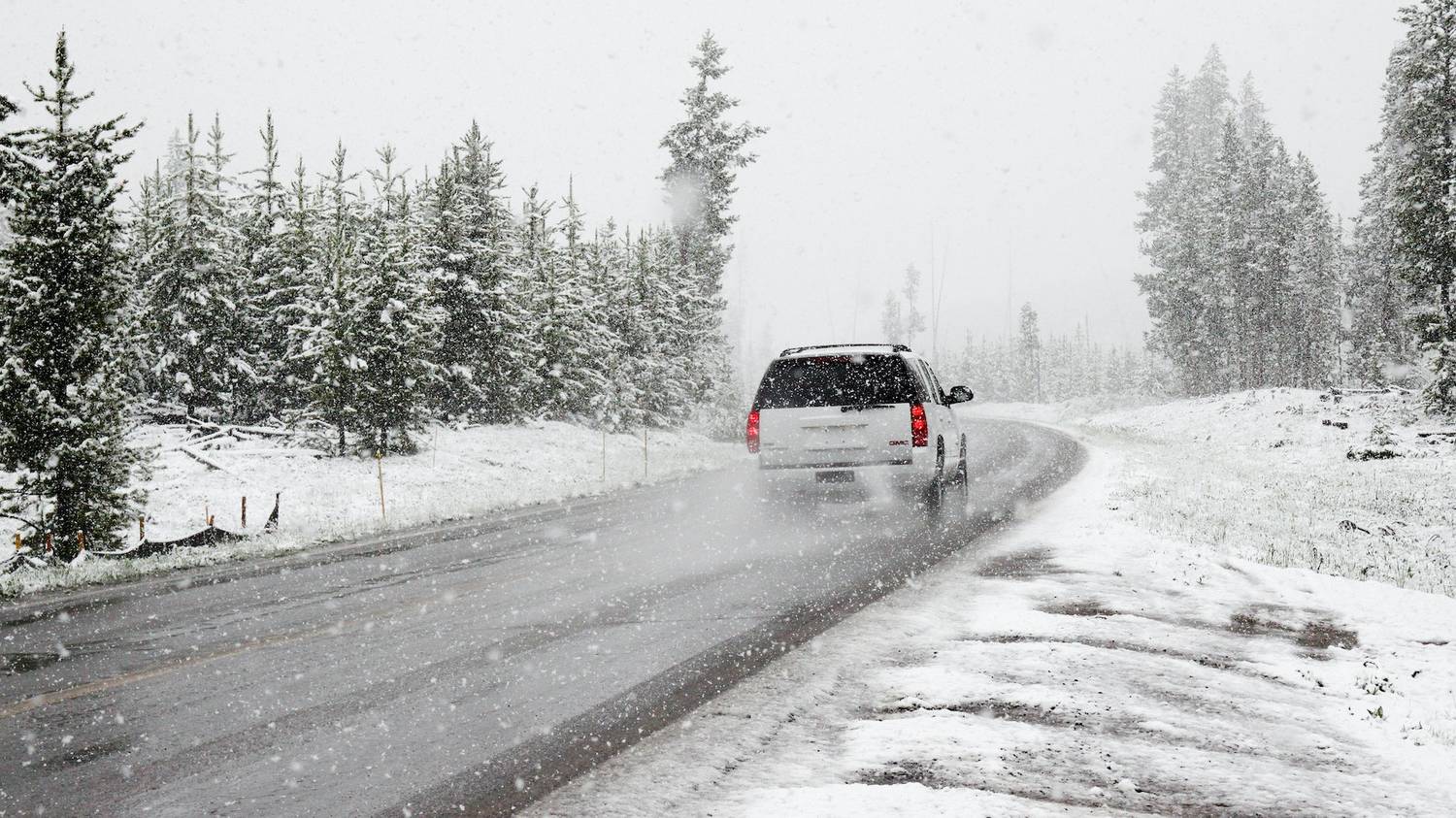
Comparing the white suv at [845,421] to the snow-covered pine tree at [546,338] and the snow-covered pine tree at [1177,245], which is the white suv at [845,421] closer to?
the snow-covered pine tree at [546,338]

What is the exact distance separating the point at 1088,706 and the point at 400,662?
12.6ft

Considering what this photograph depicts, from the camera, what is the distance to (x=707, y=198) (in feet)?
133

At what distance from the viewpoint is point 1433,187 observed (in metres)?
25.6

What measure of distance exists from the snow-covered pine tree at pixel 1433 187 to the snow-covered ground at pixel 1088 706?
23.1m

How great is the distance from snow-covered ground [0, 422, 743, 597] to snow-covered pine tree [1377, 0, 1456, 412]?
2037 cm

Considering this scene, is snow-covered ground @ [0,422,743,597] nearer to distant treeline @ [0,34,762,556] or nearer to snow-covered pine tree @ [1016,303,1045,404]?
distant treeline @ [0,34,762,556]

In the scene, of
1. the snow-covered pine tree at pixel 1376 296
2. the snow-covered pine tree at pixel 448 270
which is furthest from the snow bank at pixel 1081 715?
the snow-covered pine tree at pixel 1376 296

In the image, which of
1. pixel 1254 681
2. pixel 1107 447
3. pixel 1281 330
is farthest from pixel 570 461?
pixel 1281 330

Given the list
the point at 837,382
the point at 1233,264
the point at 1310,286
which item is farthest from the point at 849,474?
the point at 1310,286

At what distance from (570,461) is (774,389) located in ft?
44.9

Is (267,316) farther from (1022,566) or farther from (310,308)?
(1022,566)

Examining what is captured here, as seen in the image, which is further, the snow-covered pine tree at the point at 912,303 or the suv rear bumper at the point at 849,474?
the snow-covered pine tree at the point at 912,303

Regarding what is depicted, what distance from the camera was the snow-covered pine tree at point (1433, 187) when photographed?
82.7 feet

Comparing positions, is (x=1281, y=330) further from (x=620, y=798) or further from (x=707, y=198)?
(x=620, y=798)
